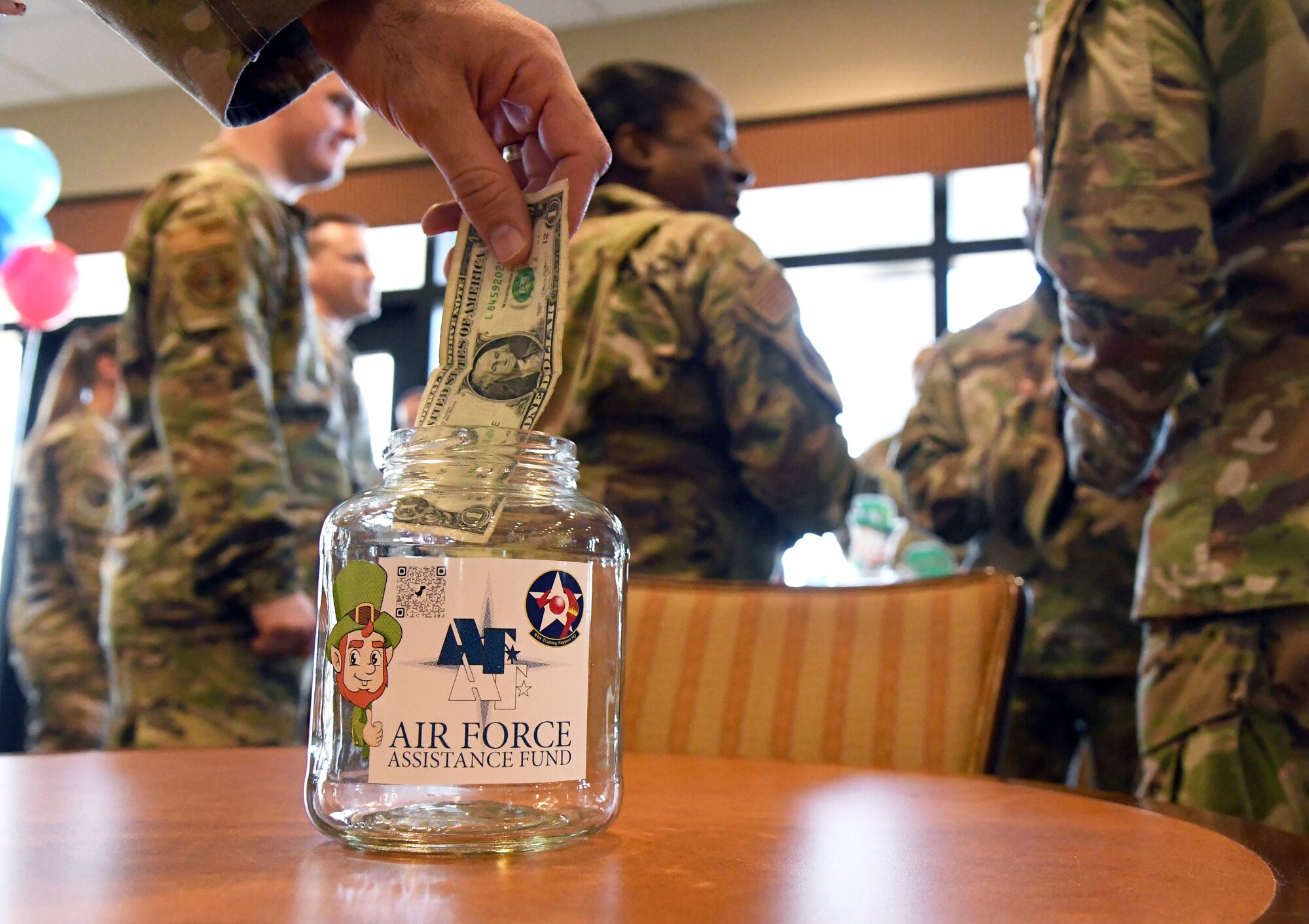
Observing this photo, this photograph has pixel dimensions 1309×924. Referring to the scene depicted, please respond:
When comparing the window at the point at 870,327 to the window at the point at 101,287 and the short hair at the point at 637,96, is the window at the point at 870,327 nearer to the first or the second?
the short hair at the point at 637,96

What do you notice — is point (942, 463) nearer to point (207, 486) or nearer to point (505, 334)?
point (207, 486)

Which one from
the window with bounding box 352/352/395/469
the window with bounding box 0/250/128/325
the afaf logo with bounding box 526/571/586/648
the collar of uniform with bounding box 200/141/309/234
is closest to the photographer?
the afaf logo with bounding box 526/571/586/648

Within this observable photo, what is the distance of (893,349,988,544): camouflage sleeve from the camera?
1804mm

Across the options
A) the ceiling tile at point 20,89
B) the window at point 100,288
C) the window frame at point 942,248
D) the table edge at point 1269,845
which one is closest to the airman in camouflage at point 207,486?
the table edge at point 1269,845

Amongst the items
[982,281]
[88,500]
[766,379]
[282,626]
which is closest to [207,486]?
[282,626]

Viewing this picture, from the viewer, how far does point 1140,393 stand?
116cm

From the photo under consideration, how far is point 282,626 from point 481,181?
1211 mm

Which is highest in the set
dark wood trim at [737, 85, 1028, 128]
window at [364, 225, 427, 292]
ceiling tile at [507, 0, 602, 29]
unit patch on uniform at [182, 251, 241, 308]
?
ceiling tile at [507, 0, 602, 29]

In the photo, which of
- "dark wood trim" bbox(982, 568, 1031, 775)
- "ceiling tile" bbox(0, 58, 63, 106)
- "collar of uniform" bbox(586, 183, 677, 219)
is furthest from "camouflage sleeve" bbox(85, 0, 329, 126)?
"ceiling tile" bbox(0, 58, 63, 106)

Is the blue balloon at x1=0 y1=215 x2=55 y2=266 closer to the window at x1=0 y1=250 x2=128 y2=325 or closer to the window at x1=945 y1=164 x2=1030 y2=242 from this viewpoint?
the window at x1=0 y1=250 x2=128 y2=325

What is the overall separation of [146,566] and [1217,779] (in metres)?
1.40

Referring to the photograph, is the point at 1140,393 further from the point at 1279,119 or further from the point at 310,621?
the point at 310,621

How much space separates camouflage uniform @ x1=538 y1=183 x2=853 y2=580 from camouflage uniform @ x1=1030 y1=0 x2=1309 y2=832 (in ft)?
1.41

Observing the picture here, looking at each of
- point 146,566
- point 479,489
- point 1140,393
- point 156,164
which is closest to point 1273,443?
point 1140,393
